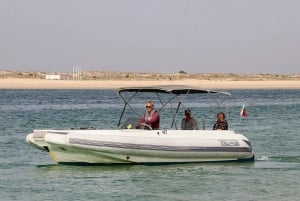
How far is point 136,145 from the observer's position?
2064 cm

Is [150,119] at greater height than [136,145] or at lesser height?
greater

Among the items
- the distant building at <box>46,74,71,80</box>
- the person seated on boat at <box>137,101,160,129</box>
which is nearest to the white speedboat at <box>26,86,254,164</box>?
the person seated on boat at <box>137,101,160,129</box>

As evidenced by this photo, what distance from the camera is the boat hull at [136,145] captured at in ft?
67.3

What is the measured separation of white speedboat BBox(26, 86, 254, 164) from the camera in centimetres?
2052

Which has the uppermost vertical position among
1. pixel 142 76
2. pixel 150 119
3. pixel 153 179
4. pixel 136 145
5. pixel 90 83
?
pixel 150 119

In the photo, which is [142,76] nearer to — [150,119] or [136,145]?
[150,119]

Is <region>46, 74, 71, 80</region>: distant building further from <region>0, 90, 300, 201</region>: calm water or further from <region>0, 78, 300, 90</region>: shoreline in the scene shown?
<region>0, 90, 300, 201</region>: calm water

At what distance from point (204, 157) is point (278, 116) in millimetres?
23816

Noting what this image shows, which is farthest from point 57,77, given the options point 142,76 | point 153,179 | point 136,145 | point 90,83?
point 153,179

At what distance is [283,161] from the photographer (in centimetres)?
2305

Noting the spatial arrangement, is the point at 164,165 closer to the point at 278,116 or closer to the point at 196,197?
the point at 196,197

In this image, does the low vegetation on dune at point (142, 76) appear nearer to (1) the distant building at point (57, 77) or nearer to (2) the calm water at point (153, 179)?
(1) the distant building at point (57, 77)

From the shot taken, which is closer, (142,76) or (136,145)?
(136,145)

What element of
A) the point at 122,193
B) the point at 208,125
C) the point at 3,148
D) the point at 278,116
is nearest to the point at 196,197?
the point at 122,193
